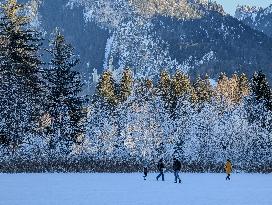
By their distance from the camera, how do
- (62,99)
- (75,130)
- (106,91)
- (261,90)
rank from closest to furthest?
1. (62,99)
2. (75,130)
3. (261,90)
4. (106,91)

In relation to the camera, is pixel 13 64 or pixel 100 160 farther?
pixel 13 64

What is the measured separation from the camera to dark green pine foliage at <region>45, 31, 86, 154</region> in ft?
145

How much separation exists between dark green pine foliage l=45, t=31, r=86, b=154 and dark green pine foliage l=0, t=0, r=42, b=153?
4.45 feet

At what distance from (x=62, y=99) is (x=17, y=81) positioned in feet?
13.8

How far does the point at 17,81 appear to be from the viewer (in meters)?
42.9

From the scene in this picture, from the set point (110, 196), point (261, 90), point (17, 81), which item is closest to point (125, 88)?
point (261, 90)

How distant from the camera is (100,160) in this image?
39.5 m

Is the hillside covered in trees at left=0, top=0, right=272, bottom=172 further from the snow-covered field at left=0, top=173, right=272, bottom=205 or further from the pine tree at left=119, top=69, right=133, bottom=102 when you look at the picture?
the pine tree at left=119, top=69, right=133, bottom=102

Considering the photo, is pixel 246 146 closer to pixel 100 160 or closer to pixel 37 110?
pixel 100 160

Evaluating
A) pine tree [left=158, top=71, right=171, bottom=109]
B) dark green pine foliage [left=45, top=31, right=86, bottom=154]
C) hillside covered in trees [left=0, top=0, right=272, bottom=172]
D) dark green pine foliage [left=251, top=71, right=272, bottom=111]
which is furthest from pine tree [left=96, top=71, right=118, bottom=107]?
dark green pine foliage [left=45, top=31, right=86, bottom=154]

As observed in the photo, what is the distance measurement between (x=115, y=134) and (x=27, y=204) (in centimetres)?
3068

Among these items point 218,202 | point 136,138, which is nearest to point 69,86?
point 136,138

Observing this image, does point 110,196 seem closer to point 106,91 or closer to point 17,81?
point 17,81

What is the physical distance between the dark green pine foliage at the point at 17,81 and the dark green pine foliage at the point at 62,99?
4.45ft
